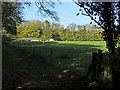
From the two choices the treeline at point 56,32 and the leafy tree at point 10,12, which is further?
the treeline at point 56,32

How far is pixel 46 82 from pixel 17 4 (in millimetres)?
8853

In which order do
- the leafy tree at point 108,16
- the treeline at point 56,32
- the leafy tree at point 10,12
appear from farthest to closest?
the treeline at point 56,32, the leafy tree at point 10,12, the leafy tree at point 108,16

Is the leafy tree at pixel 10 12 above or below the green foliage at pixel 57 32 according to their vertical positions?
below

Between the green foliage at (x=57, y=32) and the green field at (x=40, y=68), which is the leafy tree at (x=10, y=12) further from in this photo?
the green foliage at (x=57, y=32)

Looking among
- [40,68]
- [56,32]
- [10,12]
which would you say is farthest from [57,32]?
[40,68]

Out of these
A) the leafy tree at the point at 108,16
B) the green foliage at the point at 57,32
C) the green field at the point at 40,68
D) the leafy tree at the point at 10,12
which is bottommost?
the green field at the point at 40,68

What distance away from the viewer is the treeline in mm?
77169

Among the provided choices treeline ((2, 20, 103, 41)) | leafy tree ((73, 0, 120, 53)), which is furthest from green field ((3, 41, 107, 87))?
treeline ((2, 20, 103, 41))

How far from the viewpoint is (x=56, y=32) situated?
284 feet

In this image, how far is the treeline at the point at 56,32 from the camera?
7717cm

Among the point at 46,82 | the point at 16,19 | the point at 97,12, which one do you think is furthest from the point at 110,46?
the point at 16,19

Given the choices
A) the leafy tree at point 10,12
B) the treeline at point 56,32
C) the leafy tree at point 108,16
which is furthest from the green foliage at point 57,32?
the leafy tree at point 108,16

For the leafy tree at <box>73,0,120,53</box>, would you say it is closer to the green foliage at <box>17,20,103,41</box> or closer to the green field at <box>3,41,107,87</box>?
the green field at <box>3,41,107,87</box>

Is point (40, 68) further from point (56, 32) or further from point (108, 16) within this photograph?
point (56, 32)
